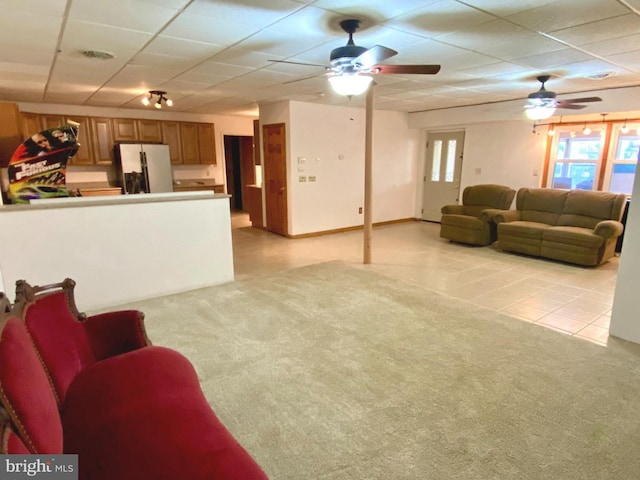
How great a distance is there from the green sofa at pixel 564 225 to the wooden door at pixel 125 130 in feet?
22.5

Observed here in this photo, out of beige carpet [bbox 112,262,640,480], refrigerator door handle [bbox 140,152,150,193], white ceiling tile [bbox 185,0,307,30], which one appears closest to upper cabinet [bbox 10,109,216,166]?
refrigerator door handle [bbox 140,152,150,193]

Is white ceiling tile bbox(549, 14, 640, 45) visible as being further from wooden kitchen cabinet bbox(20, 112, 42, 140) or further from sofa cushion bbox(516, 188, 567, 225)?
wooden kitchen cabinet bbox(20, 112, 42, 140)

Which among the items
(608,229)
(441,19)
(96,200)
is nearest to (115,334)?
(96,200)

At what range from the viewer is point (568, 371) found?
2.58 metres

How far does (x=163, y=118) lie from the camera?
769 centimetres

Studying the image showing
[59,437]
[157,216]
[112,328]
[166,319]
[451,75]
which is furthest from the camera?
[451,75]

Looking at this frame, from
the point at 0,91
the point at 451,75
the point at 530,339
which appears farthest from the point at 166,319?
the point at 0,91

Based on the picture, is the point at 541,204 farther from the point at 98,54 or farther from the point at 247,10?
the point at 98,54

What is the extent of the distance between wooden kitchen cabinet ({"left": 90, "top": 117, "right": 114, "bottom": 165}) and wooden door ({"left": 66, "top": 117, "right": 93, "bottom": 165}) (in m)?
0.06

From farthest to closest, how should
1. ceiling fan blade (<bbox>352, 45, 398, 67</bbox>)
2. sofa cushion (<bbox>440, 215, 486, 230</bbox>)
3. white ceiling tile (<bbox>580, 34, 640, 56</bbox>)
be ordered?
sofa cushion (<bbox>440, 215, 486, 230</bbox>) < white ceiling tile (<bbox>580, 34, 640, 56</bbox>) < ceiling fan blade (<bbox>352, 45, 398, 67</bbox>)

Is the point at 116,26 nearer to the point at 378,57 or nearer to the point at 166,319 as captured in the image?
the point at 378,57

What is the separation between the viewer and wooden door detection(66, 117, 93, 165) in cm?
672

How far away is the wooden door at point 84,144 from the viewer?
6716mm

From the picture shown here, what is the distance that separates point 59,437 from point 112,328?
81cm
